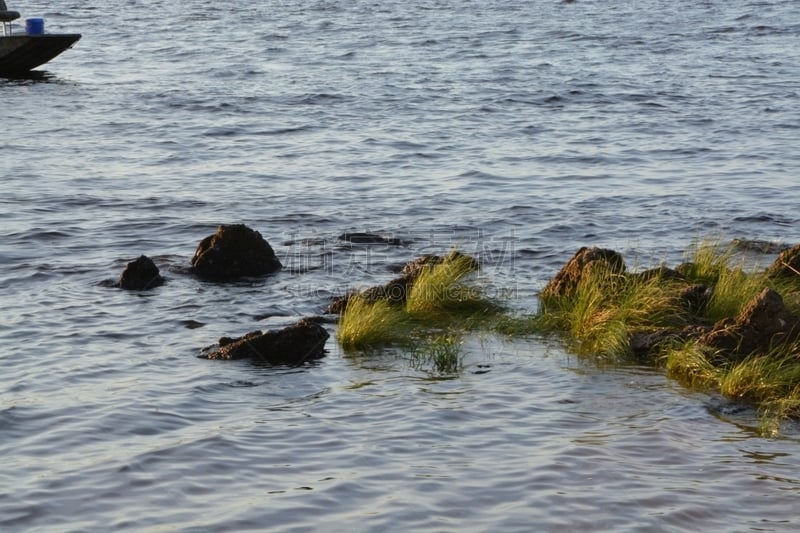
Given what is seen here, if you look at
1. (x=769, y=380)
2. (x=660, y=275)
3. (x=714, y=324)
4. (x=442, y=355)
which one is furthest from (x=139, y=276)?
(x=769, y=380)

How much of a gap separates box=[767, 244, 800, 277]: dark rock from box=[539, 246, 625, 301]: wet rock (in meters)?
1.60

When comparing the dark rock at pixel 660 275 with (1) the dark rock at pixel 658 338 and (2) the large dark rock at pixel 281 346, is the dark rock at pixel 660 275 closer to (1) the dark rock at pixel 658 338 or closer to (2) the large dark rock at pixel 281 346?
(1) the dark rock at pixel 658 338

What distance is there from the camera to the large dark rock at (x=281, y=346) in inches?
424

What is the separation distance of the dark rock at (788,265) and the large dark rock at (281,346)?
15.8 ft

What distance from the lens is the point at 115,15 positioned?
5562 centimetres

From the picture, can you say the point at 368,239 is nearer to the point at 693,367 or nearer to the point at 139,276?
the point at 139,276

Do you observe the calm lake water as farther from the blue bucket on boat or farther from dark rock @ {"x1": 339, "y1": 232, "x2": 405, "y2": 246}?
the blue bucket on boat

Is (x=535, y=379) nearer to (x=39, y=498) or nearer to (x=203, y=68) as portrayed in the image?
(x=39, y=498)

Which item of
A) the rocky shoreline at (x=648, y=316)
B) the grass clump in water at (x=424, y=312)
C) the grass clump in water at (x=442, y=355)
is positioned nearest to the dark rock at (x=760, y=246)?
the rocky shoreline at (x=648, y=316)

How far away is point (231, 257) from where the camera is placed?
14.2 m

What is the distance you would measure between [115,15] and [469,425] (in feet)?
164

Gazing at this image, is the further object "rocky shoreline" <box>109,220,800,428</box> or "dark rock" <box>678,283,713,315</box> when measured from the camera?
"dark rock" <box>678,283,713,315</box>

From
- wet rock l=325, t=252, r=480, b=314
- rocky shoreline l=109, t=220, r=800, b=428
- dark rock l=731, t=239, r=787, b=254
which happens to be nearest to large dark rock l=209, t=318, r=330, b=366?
rocky shoreline l=109, t=220, r=800, b=428

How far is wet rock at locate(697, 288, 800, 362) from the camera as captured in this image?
10062mm
